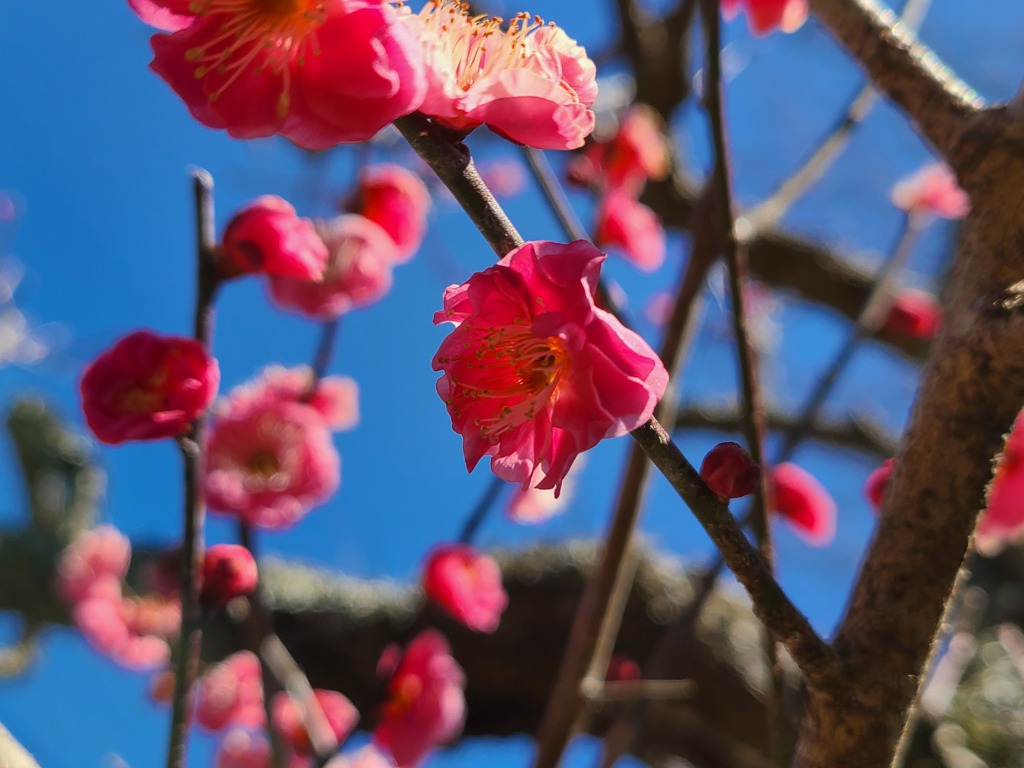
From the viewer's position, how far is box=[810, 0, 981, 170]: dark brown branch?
1.67ft

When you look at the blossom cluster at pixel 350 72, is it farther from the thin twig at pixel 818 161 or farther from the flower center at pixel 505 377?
the thin twig at pixel 818 161

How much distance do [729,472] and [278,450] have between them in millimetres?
582

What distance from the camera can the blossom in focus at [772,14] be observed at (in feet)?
2.94

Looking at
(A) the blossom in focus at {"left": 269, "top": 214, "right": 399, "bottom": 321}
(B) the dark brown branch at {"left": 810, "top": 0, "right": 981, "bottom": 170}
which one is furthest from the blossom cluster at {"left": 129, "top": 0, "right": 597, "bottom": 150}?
(A) the blossom in focus at {"left": 269, "top": 214, "right": 399, "bottom": 321}

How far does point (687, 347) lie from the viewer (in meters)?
0.88

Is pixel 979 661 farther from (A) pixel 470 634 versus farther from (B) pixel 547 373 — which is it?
(B) pixel 547 373

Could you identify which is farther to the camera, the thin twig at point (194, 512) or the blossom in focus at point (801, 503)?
the blossom in focus at point (801, 503)

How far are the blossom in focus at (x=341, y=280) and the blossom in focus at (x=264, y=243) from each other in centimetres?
26

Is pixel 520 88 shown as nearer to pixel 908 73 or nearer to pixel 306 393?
pixel 908 73

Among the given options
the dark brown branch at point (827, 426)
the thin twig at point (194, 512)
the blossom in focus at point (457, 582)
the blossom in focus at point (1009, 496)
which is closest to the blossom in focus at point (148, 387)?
the thin twig at point (194, 512)

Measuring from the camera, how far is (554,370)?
1.24ft

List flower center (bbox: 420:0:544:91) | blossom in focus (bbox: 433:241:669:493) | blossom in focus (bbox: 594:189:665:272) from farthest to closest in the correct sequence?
blossom in focus (bbox: 594:189:665:272), flower center (bbox: 420:0:544:91), blossom in focus (bbox: 433:241:669:493)

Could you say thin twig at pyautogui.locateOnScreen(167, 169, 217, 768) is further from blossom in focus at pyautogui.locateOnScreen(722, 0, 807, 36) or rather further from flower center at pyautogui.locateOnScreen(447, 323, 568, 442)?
blossom in focus at pyautogui.locateOnScreen(722, 0, 807, 36)

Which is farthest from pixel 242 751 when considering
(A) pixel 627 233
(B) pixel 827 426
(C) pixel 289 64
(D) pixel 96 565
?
(B) pixel 827 426
